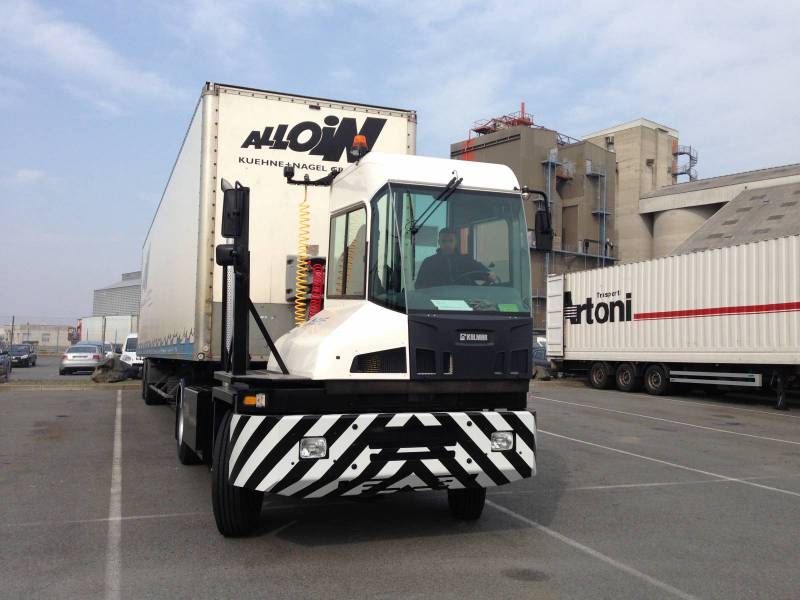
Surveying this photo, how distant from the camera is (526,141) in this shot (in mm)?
59094

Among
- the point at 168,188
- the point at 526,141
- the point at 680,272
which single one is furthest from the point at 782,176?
the point at 168,188

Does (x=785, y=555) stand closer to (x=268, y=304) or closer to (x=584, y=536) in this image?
(x=584, y=536)

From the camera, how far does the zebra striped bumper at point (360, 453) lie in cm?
503

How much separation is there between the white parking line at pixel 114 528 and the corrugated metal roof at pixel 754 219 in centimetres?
3794

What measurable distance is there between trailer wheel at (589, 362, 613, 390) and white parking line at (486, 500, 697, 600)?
1706cm

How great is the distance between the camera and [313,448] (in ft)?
16.5

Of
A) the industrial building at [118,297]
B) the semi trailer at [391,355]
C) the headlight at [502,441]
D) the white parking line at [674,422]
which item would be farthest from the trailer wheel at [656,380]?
the industrial building at [118,297]

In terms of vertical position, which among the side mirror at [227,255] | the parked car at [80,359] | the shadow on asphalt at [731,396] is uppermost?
the side mirror at [227,255]

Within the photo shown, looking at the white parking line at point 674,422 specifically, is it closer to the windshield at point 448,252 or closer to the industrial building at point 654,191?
the windshield at point 448,252

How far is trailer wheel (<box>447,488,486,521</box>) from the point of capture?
6.14 metres

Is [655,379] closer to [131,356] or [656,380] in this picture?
[656,380]

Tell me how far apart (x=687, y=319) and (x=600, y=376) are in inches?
182

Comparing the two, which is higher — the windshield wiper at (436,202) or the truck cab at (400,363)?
the windshield wiper at (436,202)

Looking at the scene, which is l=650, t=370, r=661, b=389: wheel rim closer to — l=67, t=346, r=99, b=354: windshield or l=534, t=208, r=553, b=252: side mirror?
l=534, t=208, r=553, b=252: side mirror
